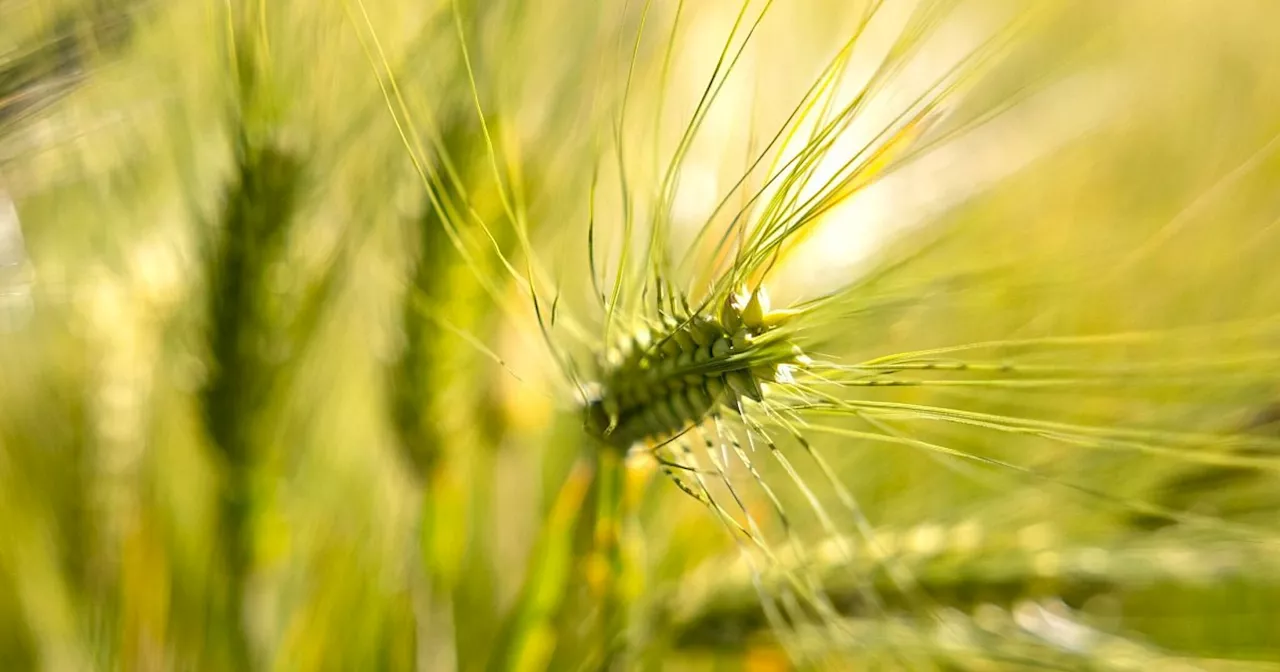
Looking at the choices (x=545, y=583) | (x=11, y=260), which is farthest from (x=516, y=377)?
(x=11, y=260)

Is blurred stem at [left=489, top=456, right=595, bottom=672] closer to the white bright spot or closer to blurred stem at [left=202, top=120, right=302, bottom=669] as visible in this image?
blurred stem at [left=202, top=120, right=302, bottom=669]

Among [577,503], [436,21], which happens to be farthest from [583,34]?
[577,503]

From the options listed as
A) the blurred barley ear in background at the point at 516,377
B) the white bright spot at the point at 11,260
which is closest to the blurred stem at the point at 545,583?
the blurred barley ear in background at the point at 516,377

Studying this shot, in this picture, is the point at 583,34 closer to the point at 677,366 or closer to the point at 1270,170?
the point at 677,366

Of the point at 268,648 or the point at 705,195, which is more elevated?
the point at 705,195

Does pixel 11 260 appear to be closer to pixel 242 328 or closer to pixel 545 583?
pixel 242 328

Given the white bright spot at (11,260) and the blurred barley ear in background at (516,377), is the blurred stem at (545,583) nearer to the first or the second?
the blurred barley ear in background at (516,377)

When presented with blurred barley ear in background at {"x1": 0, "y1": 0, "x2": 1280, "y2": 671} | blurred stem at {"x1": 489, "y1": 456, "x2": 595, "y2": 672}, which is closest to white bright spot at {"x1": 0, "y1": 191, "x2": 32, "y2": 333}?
blurred barley ear in background at {"x1": 0, "y1": 0, "x2": 1280, "y2": 671}

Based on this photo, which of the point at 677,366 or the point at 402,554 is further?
the point at 402,554
